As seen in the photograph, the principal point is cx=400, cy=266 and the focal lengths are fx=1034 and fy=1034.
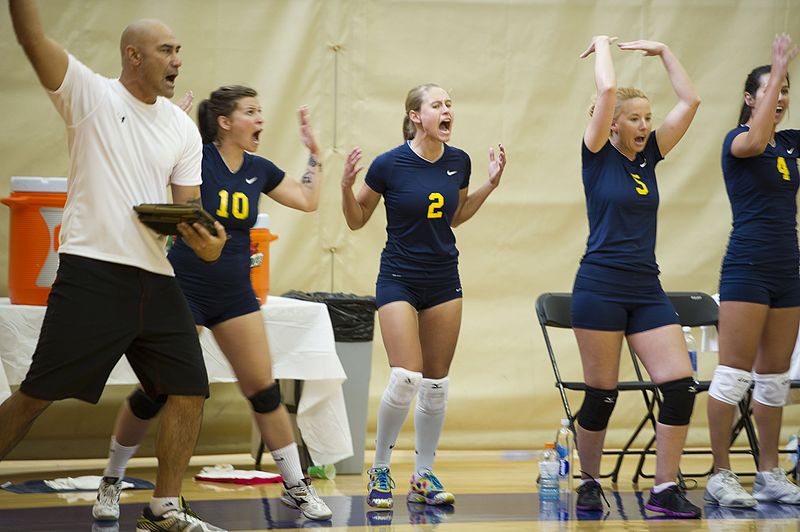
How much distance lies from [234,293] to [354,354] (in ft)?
5.82

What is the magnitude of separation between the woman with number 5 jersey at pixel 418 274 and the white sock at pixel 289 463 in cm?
39

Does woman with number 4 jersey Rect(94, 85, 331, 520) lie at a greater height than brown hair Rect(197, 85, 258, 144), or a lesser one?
lesser

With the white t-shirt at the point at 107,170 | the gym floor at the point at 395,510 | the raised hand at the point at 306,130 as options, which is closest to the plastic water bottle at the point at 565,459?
the gym floor at the point at 395,510

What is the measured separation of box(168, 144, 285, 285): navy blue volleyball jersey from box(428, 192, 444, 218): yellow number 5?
0.74 metres

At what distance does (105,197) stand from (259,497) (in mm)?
2052

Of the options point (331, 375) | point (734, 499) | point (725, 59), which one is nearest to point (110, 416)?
point (331, 375)

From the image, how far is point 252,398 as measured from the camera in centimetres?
429

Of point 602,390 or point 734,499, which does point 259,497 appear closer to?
point 602,390

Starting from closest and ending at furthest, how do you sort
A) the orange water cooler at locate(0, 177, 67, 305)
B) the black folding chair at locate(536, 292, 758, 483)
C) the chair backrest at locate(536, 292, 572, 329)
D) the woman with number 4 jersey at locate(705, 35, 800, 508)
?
the woman with number 4 jersey at locate(705, 35, 800, 508) → the orange water cooler at locate(0, 177, 67, 305) → the black folding chair at locate(536, 292, 758, 483) → the chair backrest at locate(536, 292, 572, 329)

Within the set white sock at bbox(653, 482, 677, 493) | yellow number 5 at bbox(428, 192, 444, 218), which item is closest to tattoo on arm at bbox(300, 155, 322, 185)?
yellow number 5 at bbox(428, 192, 444, 218)

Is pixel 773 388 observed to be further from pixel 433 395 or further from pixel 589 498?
pixel 433 395

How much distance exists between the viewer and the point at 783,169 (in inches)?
186

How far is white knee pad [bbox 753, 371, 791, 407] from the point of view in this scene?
4770 mm

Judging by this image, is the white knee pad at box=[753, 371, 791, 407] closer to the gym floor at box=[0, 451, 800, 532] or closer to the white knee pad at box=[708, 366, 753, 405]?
the white knee pad at box=[708, 366, 753, 405]
